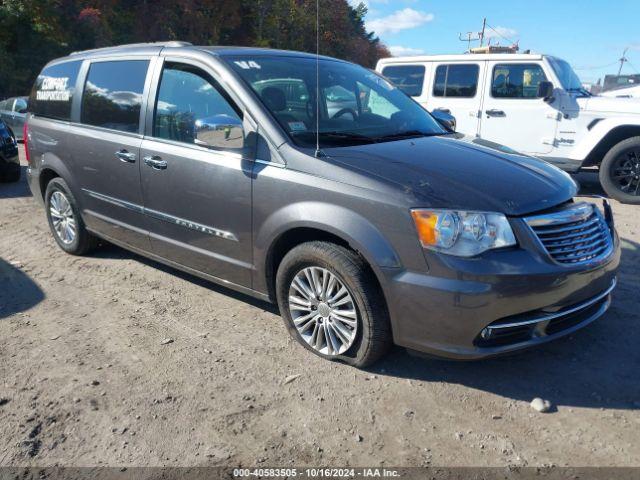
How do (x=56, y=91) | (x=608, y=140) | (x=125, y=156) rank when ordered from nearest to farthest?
(x=125, y=156)
(x=56, y=91)
(x=608, y=140)

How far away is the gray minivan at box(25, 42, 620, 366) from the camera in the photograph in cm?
269

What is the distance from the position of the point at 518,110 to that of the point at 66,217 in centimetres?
636

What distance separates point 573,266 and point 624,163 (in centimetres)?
535

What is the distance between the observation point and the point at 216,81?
3508 millimetres

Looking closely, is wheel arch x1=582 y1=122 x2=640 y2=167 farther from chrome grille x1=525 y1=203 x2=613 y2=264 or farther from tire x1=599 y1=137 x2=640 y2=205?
chrome grille x1=525 y1=203 x2=613 y2=264

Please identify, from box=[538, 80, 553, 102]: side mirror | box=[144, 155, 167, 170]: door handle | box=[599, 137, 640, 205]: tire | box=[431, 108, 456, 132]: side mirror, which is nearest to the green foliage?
box=[538, 80, 553, 102]: side mirror

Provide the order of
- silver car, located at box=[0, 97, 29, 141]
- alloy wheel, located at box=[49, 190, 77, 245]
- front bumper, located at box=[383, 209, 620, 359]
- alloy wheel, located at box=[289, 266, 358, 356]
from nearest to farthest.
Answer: front bumper, located at box=[383, 209, 620, 359] → alloy wheel, located at box=[289, 266, 358, 356] → alloy wheel, located at box=[49, 190, 77, 245] → silver car, located at box=[0, 97, 29, 141]

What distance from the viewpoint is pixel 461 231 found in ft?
8.69

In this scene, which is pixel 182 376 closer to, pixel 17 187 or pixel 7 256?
pixel 7 256

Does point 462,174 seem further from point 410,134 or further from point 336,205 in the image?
point 410,134

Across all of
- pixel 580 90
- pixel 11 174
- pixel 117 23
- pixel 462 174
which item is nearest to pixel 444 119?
pixel 462 174

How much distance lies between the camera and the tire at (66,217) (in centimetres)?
496

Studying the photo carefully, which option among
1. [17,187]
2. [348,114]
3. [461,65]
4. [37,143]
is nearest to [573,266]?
[348,114]

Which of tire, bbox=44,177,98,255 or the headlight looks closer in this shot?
the headlight
